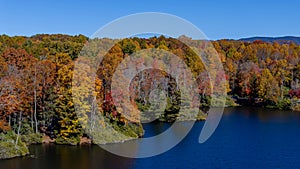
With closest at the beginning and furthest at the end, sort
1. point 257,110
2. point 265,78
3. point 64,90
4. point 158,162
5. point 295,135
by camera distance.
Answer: point 158,162 < point 64,90 < point 295,135 < point 257,110 < point 265,78

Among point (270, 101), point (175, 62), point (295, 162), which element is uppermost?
point (175, 62)

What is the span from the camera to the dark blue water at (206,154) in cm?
1903

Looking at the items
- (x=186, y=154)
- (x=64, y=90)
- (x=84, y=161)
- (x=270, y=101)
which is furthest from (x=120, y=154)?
(x=270, y=101)

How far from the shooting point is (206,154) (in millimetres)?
20969

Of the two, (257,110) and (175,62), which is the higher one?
(175,62)

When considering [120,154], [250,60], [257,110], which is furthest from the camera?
[250,60]

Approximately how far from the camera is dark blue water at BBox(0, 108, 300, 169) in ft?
62.4

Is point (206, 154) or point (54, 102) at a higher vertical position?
point (54, 102)

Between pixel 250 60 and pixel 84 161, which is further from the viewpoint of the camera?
pixel 250 60

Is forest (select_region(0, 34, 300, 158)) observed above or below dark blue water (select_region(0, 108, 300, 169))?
above

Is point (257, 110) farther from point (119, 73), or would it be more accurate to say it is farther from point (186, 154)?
point (186, 154)

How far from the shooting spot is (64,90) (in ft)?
73.9

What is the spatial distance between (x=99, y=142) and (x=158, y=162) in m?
4.67

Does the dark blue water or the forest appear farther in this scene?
the forest
